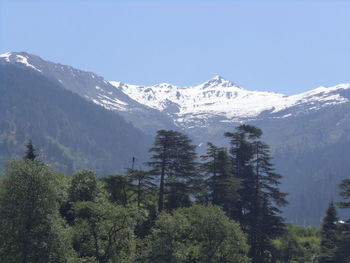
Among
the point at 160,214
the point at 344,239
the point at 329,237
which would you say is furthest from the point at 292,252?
the point at 160,214

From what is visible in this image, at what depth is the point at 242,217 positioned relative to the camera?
73.3m

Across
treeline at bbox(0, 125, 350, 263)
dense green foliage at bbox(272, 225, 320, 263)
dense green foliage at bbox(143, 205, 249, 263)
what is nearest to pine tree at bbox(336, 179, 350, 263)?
treeline at bbox(0, 125, 350, 263)

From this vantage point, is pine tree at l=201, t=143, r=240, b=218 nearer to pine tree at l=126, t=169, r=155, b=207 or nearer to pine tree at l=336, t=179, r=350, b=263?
pine tree at l=126, t=169, r=155, b=207

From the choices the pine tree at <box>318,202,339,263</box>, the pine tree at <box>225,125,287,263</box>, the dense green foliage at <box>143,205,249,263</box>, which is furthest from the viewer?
the pine tree at <box>225,125,287,263</box>

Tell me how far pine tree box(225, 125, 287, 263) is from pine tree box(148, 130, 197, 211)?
7.36 m

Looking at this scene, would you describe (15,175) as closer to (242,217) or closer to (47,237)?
(47,237)

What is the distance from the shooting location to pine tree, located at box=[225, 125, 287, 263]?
7294cm

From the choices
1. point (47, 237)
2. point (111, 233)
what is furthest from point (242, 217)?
point (47, 237)

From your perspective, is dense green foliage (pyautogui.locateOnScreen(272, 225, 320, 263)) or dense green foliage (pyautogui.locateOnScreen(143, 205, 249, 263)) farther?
dense green foliage (pyautogui.locateOnScreen(272, 225, 320, 263))

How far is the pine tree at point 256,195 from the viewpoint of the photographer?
7294 cm

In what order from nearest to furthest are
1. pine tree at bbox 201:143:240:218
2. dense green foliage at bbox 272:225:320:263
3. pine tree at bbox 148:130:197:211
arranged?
pine tree at bbox 201:143:240:218
pine tree at bbox 148:130:197:211
dense green foliage at bbox 272:225:320:263

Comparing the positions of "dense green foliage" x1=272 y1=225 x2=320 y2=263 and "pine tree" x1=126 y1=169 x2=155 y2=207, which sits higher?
"pine tree" x1=126 y1=169 x2=155 y2=207

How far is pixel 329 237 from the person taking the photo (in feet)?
261

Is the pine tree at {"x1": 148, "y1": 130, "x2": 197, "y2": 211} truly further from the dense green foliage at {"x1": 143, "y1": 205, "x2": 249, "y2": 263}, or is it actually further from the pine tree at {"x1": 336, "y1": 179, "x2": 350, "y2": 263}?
the pine tree at {"x1": 336, "y1": 179, "x2": 350, "y2": 263}
